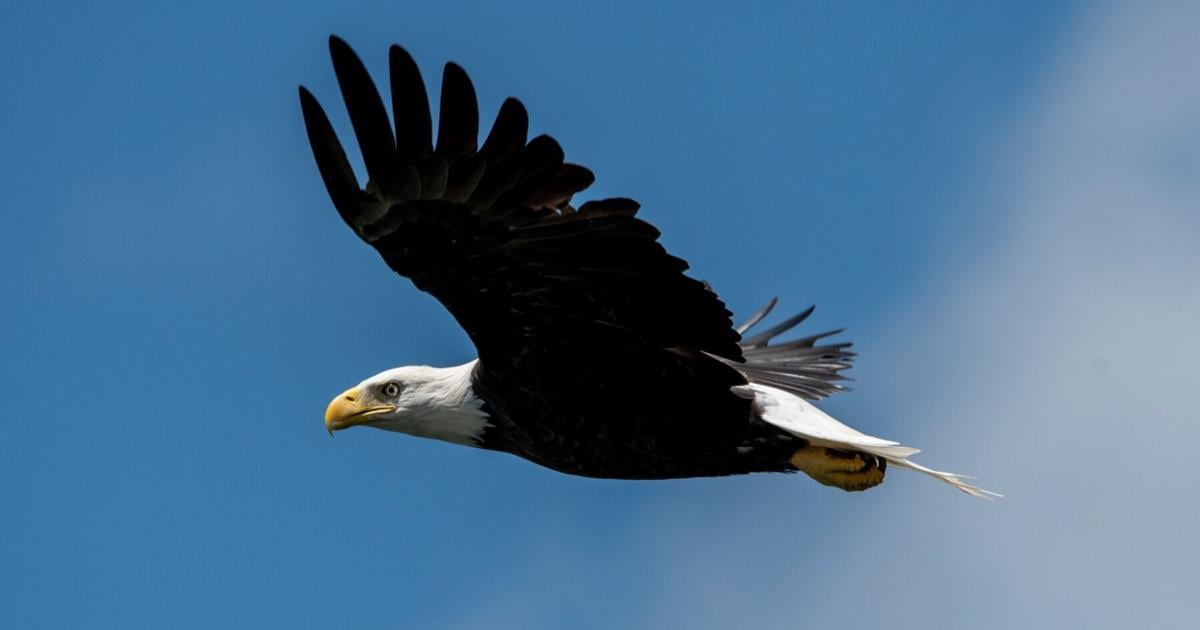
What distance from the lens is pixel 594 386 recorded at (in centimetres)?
805

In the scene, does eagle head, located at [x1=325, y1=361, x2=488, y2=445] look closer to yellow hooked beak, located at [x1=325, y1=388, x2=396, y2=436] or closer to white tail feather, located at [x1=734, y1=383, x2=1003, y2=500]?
yellow hooked beak, located at [x1=325, y1=388, x2=396, y2=436]

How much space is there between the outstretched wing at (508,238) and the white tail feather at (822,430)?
332 mm

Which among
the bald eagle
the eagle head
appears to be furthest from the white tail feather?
the eagle head

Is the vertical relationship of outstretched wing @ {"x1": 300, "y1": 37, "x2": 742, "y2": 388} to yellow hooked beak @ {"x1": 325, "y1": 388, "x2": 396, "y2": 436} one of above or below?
above

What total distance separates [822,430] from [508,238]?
1.76 metres

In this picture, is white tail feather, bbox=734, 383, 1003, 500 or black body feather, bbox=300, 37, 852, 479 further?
white tail feather, bbox=734, 383, 1003, 500

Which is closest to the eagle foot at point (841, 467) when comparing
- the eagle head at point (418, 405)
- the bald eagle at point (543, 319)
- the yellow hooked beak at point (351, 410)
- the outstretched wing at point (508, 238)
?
the bald eagle at point (543, 319)

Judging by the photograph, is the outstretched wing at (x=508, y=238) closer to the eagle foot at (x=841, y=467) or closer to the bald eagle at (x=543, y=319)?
the bald eagle at (x=543, y=319)

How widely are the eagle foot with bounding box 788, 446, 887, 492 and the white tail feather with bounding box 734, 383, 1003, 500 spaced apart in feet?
0.26

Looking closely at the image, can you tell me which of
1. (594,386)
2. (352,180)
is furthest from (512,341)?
(352,180)

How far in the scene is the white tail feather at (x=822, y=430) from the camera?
8.19 metres

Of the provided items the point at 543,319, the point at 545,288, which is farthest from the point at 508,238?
the point at 543,319

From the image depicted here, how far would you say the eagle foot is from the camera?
27.6 ft

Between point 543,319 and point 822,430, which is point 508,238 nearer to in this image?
point 543,319
